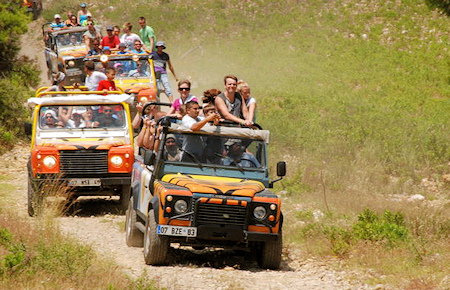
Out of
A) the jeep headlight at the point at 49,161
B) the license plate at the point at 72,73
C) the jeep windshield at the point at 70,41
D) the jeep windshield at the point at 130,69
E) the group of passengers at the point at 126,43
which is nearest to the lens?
the jeep headlight at the point at 49,161

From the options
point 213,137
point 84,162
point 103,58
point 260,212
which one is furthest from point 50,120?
point 103,58

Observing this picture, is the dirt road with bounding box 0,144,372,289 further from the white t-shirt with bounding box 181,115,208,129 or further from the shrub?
the white t-shirt with bounding box 181,115,208,129

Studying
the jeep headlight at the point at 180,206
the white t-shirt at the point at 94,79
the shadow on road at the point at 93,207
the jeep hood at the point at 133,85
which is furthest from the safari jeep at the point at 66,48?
the jeep headlight at the point at 180,206

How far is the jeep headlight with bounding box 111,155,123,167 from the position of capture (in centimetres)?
1296

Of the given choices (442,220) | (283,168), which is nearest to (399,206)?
(442,220)

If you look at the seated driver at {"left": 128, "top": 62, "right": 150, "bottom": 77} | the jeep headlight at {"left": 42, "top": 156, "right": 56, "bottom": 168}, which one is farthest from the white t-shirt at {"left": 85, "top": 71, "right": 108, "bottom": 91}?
the jeep headlight at {"left": 42, "top": 156, "right": 56, "bottom": 168}

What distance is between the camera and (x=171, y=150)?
33.3 ft

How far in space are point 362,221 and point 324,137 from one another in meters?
10.1

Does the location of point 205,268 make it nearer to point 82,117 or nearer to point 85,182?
point 85,182

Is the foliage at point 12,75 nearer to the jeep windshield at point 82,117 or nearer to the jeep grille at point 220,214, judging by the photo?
the jeep windshield at point 82,117

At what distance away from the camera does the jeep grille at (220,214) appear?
9289 millimetres

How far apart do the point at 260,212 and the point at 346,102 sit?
19.7 meters

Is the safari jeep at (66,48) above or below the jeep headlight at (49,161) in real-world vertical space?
above

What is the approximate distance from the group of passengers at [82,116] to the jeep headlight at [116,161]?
79 centimetres
